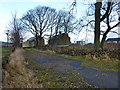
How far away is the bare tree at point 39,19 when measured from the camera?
3506cm

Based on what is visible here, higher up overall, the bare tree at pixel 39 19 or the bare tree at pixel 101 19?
the bare tree at pixel 39 19

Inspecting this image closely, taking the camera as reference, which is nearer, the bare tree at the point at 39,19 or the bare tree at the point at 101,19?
the bare tree at the point at 101,19

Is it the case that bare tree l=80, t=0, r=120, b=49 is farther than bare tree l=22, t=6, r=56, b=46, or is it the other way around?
bare tree l=22, t=6, r=56, b=46

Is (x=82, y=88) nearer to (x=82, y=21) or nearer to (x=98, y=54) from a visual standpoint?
(x=98, y=54)

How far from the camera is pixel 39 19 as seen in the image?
35.7m

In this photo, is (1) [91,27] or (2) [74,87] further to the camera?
(1) [91,27]

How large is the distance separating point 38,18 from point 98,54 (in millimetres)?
30654

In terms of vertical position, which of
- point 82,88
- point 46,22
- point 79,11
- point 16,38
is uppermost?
point 46,22

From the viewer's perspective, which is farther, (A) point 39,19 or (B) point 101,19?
(A) point 39,19

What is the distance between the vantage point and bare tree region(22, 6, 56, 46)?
35.1 m

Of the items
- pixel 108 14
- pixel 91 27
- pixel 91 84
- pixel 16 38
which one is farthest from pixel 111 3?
pixel 16 38

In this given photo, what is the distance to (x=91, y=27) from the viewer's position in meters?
11.3

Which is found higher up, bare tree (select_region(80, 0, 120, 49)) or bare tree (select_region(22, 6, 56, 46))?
bare tree (select_region(22, 6, 56, 46))

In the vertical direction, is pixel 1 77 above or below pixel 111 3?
below
